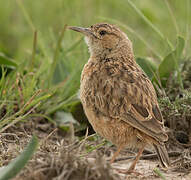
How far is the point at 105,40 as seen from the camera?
495 centimetres

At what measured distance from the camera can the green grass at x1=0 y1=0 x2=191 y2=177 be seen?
5.16m

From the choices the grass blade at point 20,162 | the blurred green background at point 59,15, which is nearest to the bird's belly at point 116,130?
the grass blade at point 20,162

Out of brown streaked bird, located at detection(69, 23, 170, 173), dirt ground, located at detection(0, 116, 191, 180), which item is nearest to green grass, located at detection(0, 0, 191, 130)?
dirt ground, located at detection(0, 116, 191, 180)

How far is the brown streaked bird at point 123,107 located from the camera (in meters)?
4.01

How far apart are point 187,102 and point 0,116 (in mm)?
1893

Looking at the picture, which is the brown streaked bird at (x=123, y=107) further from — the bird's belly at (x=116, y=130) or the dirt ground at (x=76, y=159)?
the dirt ground at (x=76, y=159)

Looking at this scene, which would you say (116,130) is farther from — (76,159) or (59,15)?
(59,15)

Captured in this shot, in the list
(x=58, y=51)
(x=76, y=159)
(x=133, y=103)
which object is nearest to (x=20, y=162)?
Result: (x=76, y=159)

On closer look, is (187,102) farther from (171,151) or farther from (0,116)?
(0,116)

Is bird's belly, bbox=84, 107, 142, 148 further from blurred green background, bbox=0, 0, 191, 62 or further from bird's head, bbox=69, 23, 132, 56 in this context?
blurred green background, bbox=0, 0, 191, 62

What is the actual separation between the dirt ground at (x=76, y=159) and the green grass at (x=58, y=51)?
7.5 inches

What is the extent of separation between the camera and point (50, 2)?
897 centimetres

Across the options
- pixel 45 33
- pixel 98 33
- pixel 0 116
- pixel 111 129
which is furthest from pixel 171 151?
pixel 45 33

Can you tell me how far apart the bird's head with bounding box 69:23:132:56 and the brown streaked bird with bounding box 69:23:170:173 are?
24 centimetres
